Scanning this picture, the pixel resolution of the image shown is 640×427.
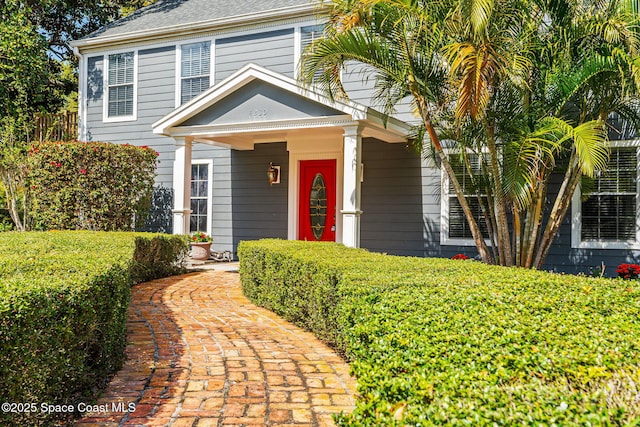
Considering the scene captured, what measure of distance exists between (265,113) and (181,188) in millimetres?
2439

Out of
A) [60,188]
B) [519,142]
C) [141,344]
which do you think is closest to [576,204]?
[519,142]

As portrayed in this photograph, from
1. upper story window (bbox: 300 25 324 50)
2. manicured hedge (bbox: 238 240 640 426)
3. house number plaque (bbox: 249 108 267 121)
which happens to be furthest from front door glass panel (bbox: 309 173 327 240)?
manicured hedge (bbox: 238 240 640 426)

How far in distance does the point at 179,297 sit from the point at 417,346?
5.49m

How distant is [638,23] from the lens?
22.1 feet

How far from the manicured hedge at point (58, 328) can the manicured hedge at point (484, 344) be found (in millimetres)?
1655

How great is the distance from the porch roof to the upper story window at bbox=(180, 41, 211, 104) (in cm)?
227

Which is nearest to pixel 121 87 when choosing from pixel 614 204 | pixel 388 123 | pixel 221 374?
pixel 388 123

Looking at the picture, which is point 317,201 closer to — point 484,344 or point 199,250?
point 199,250

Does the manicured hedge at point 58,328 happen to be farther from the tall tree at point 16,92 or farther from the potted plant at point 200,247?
the tall tree at point 16,92

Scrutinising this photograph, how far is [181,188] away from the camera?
35.0 feet

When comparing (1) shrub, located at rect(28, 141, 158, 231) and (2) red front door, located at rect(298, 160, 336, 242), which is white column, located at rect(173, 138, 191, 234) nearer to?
(1) shrub, located at rect(28, 141, 158, 231)

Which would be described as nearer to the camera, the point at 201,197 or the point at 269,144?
the point at 269,144

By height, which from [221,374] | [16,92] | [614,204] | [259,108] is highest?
[16,92]

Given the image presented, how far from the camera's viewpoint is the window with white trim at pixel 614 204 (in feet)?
29.1
